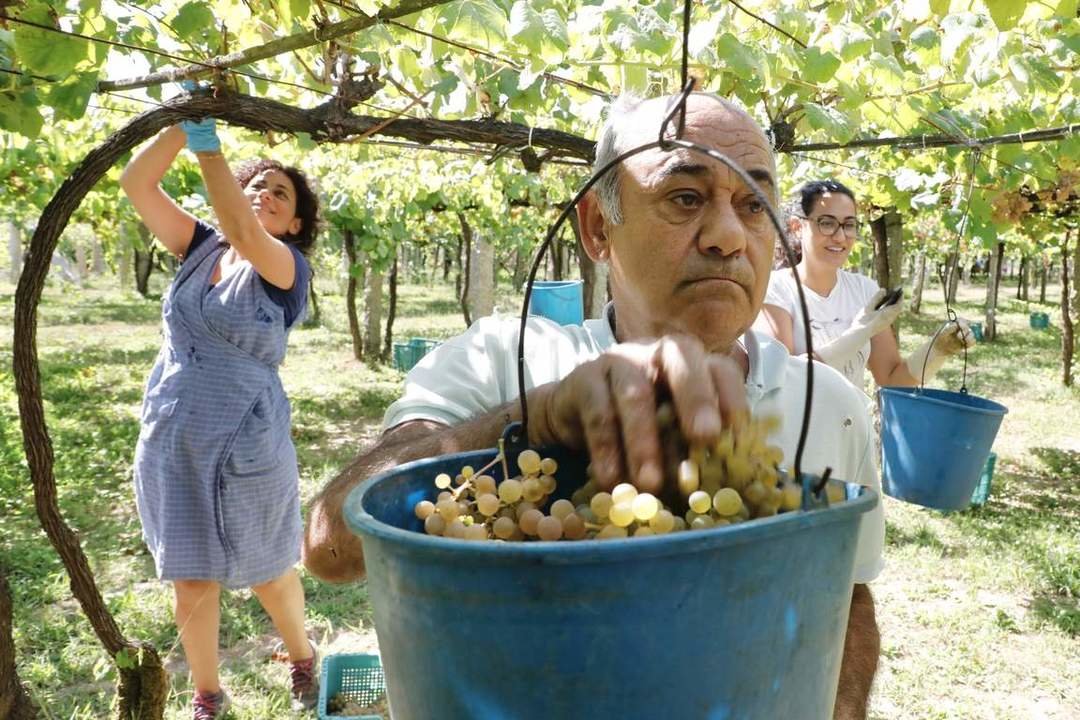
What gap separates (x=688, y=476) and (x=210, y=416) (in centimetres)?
247

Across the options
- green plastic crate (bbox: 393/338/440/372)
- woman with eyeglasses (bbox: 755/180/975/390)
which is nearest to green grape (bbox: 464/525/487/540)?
woman with eyeglasses (bbox: 755/180/975/390)

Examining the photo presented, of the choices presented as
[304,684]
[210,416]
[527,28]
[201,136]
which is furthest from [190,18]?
[304,684]

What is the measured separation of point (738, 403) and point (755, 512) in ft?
A: 0.34

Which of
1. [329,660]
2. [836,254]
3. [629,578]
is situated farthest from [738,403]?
[836,254]

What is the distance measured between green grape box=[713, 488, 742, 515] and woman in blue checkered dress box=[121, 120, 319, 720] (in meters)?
2.26

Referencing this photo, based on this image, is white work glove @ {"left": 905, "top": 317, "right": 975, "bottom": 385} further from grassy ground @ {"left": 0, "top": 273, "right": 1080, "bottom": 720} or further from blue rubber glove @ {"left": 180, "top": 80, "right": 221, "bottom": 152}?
blue rubber glove @ {"left": 180, "top": 80, "right": 221, "bottom": 152}

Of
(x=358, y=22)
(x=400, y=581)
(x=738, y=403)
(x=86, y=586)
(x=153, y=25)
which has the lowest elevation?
(x=86, y=586)

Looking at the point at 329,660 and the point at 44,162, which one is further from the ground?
the point at 44,162

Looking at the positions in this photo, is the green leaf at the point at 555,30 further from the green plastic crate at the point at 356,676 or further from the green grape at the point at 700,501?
the green plastic crate at the point at 356,676

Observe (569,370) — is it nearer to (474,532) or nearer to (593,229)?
(593,229)

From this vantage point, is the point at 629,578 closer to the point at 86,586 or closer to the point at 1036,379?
the point at 86,586

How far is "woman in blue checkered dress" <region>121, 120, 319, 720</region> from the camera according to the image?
2.78 metres

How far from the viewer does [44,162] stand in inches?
283

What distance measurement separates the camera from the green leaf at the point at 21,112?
2.04 m
